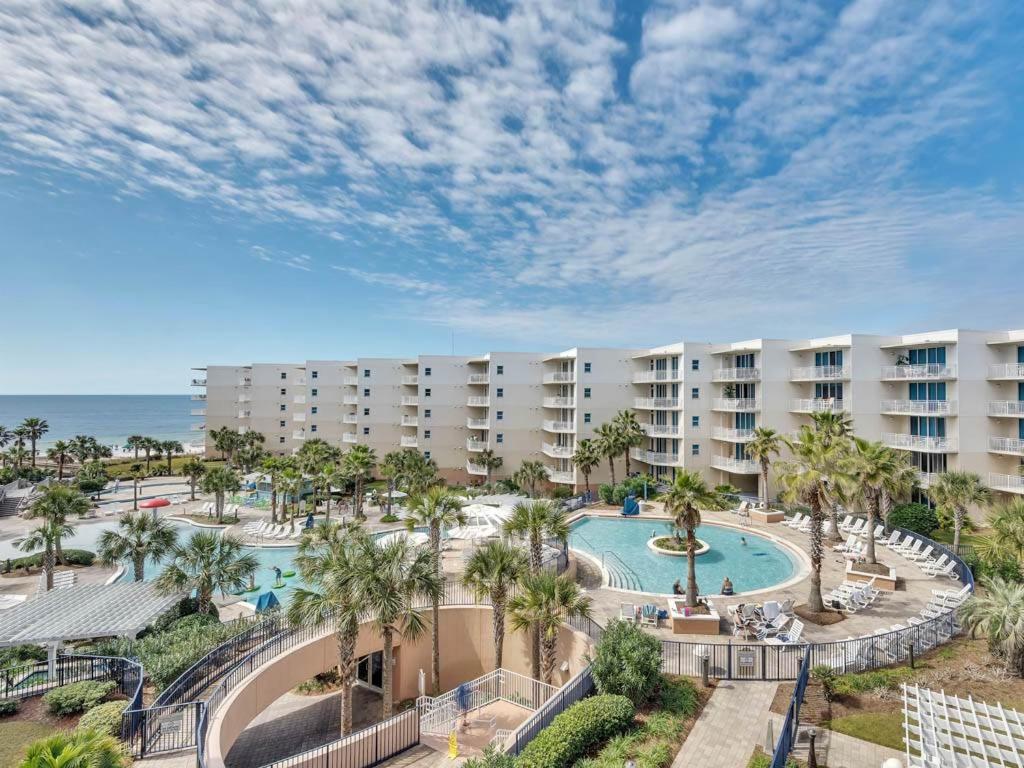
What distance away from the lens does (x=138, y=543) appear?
78.5ft

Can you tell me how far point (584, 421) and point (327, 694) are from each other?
98.8ft

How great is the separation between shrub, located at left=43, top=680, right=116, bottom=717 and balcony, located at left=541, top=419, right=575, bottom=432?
36444 millimetres

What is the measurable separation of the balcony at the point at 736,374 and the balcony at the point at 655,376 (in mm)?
2759

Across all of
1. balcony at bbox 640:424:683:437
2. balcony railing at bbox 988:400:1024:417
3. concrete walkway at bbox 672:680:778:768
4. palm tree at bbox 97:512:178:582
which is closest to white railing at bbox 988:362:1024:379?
balcony railing at bbox 988:400:1024:417

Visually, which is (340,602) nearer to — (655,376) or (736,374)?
(736,374)

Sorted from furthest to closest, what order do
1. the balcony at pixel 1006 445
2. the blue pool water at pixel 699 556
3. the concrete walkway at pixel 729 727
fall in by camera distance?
the balcony at pixel 1006 445 → the blue pool water at pixel 699 556 → the concrete walkway at pixel 729 727

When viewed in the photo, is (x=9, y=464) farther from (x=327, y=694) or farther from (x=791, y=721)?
(x=791, y=721)

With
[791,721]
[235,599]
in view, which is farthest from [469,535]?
[791,721]

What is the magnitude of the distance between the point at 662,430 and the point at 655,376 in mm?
4567

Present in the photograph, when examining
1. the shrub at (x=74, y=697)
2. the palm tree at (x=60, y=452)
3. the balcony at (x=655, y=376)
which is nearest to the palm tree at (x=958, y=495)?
the balcony at (x=655, y=376)

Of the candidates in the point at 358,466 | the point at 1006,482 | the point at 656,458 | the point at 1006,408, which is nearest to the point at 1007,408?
the point at 1006,408

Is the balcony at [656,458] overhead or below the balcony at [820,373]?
below

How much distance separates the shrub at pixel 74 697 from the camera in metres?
Answer: 12.7

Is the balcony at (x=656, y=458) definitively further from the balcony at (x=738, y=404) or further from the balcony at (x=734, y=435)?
the balcony at (x=738, y=404)
